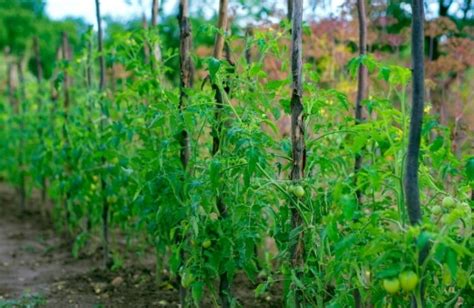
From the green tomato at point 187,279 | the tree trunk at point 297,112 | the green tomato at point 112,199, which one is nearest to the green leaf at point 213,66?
the tree trunk at point 297,112

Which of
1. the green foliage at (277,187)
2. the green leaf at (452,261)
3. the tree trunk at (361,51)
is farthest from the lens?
the tree trunk at (361,51)

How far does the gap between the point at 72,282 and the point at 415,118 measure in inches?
138

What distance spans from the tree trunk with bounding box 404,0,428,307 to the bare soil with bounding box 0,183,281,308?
209cm

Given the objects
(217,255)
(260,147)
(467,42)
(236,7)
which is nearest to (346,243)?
(260,147)

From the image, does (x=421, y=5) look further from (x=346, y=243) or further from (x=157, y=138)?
(x=157, y=138)

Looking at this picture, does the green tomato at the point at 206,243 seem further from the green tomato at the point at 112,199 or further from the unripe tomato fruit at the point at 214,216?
the green tomato at the point at 112,199

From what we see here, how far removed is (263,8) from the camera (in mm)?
4980

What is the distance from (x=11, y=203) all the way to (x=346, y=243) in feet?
24.8

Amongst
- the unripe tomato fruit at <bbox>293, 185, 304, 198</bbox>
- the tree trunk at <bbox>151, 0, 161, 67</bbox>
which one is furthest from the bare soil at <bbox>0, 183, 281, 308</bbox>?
the tree trunk at <bbox>151, 0, 161, 67</bbox>

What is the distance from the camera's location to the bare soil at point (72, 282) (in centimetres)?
451

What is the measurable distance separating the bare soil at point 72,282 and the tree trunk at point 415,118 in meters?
2.09

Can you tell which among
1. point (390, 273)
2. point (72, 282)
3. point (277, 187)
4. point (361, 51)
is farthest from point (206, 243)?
point (72, 282)

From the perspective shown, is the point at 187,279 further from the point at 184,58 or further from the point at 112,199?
the point at 112,199

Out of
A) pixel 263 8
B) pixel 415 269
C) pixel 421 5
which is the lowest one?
pixel 415 269
